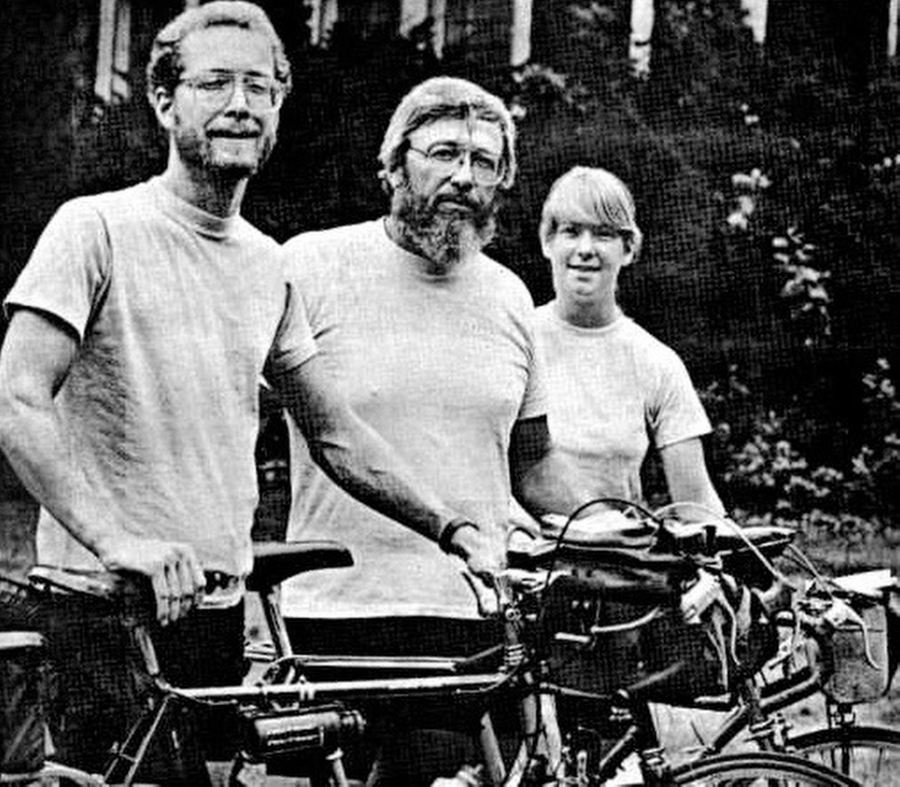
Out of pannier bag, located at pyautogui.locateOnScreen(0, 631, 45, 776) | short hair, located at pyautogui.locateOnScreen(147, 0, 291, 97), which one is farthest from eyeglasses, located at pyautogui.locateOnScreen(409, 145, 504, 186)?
pannier bag, located at pyautogui.locateOnScreen(0, 631, 45, 776)

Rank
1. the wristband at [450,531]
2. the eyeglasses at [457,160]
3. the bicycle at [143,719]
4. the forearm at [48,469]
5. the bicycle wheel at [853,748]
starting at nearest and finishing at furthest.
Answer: the bicycle at [143,719] < the forearm at [48,469] < the bicycle wheel at [853,748] < the wristband at [450,531] < the eyeglasses at [457,160]

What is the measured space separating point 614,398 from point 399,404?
0.39 meters

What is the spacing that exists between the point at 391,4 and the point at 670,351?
74 cm

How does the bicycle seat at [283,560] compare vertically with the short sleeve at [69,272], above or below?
below

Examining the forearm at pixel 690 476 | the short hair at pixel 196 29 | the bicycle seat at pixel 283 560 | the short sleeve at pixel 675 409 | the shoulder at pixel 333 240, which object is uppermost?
the short hair at pixel 196 29

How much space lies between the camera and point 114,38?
2.38 meters

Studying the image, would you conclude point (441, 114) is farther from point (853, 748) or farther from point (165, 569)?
point (853, 748)

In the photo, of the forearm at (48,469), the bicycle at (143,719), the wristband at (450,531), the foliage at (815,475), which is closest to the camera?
the bicycle at (143,719)

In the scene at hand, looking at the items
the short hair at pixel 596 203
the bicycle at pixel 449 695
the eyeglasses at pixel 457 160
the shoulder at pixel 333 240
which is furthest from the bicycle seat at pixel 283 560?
the short hair at pixel 596 203

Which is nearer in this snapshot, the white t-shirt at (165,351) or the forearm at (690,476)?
Answer: the white t-shirt at (165,351)

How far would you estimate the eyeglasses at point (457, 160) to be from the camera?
2.21 metres

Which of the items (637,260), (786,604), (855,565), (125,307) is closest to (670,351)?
(637,260)

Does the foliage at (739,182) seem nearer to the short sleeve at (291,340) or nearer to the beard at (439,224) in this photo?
the beard at (439,224)

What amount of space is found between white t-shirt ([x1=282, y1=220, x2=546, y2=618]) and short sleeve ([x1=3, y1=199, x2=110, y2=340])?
1.08 ft
